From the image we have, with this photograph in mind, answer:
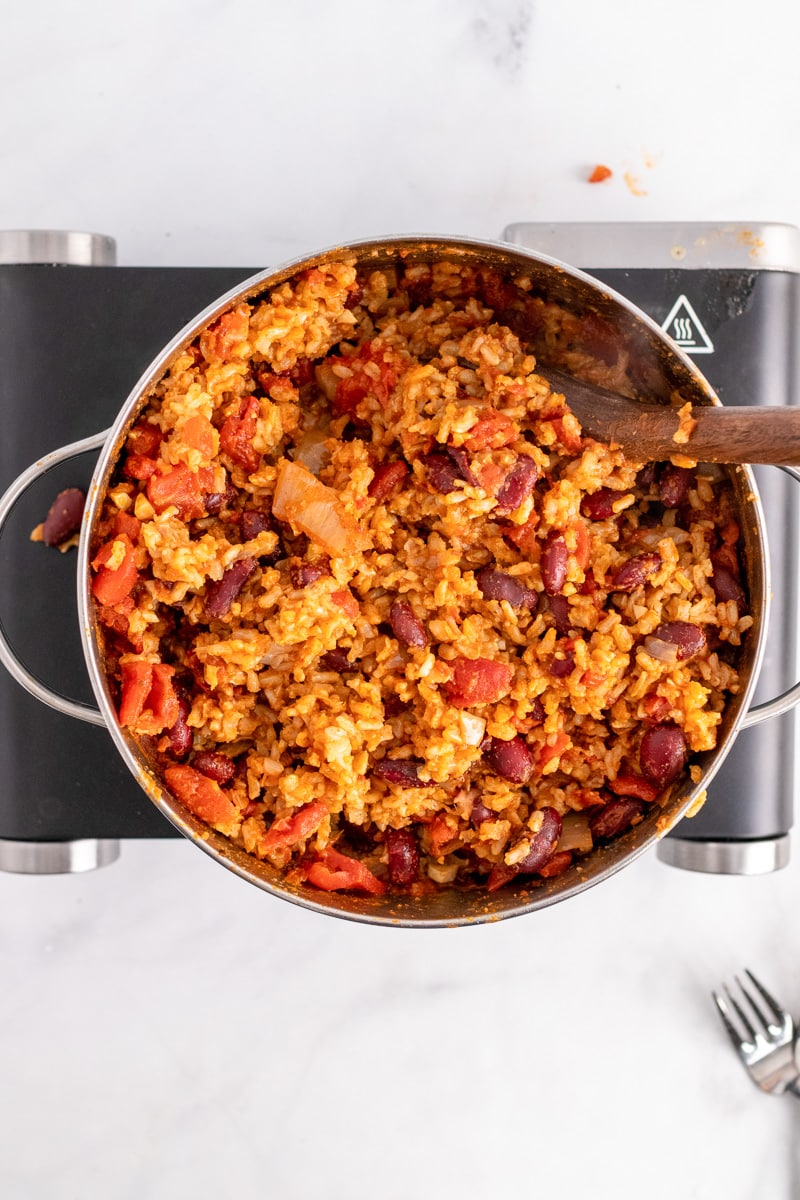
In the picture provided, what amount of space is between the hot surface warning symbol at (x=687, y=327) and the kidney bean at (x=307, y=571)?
29.9 inches

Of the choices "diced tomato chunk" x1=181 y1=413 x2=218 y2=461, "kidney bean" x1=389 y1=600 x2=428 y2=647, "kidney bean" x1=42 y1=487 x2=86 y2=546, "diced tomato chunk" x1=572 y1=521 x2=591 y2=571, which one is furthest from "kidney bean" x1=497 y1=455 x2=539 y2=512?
"kidney bean" x1=42 y1=487 x2=86 y2=546

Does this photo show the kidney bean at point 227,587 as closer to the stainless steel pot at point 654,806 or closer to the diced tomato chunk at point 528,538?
the stainless steel pot at point 654,806

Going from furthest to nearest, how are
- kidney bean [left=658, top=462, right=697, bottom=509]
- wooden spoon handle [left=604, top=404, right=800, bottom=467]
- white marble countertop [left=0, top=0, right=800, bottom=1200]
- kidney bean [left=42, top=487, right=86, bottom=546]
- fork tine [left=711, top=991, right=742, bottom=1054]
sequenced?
1. fork tine [left=711, top=991, right=742, bottom=1054]
2. white marble countertop [left=0, top=0, right=800, bottom=1200]
3. kidney bean [left=42, top=487, right=86, bottom=546]
4. kidney bean [left=658, top=462, right=697, bottom=509]
5. wooden spoon handle [left=604, top=404, right=800, bottom=467]

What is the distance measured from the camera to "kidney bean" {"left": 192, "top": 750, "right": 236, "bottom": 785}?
1541 mm

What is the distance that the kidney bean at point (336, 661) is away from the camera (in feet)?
5.08

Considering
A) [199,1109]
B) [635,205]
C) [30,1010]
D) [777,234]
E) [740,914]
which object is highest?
[635,205]

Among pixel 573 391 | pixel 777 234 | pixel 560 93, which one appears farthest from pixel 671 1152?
pixel 560 93

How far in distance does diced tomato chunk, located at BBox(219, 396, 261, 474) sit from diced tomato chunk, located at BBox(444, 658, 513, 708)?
1.44ft

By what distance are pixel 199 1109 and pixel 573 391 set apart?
1.65m

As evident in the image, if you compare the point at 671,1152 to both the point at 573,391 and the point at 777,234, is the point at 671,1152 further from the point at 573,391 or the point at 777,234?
the point at 777,234

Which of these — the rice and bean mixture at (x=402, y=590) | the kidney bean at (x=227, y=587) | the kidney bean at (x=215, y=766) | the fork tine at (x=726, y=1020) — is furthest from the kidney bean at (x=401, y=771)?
the fork tine at (x=726, y=1020)

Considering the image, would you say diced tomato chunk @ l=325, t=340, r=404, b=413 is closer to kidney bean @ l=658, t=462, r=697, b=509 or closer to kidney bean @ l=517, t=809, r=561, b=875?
kidney bean @ l=658, t=462, r=697, b=509

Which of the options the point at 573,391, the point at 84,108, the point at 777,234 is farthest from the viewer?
the point at 84,108

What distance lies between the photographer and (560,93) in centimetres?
204
